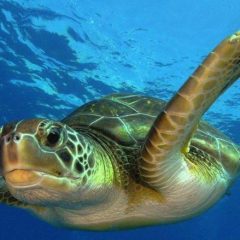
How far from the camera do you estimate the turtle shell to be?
12.9ft

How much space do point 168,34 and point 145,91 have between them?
4224 millimetres

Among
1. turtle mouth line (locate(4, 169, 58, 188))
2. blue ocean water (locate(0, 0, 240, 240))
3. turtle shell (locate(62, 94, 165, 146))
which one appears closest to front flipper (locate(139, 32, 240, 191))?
turtle shell (locate(62, 94, 165, 146))

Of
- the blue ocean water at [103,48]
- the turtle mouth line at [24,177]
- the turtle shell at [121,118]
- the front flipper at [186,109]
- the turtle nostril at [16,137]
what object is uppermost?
the blue ocean water at [103,48]

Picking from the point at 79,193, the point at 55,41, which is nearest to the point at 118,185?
the point at 79,193

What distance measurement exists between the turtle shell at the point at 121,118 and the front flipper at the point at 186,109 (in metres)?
0.74

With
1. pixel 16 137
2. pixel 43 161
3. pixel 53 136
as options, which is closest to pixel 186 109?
pixel 53 136

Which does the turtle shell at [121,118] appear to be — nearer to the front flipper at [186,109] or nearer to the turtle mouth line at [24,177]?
the front flipper at [186,109]

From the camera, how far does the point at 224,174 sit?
4.42 meters

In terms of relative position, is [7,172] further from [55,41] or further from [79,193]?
[55,41]

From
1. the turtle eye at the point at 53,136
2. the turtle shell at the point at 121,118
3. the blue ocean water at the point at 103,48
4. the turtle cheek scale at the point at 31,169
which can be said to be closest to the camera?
the turtle cheek scale at the point at 31,169

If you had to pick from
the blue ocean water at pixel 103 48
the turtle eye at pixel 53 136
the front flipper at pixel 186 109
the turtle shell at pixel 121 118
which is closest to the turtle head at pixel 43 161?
the turtle eye at pixel 53 136

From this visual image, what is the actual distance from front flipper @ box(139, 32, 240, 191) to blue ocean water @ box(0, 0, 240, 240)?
9.84 meters

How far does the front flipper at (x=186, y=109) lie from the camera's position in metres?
2.41

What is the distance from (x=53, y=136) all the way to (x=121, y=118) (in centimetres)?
165
